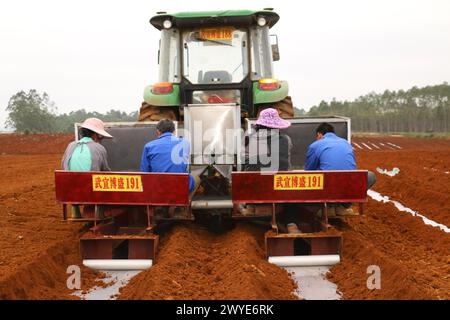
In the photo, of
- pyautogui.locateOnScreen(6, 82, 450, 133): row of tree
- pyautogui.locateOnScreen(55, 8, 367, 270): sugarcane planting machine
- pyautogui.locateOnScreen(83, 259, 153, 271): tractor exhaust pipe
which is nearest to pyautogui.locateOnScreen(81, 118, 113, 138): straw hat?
pyautogui.locateOnScreen(55, 8, 367, 270): sugarcane planting machine

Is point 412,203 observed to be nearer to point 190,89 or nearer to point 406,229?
point 406,229

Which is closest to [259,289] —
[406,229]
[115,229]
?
[115,229]

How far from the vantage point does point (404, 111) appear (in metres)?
76.8

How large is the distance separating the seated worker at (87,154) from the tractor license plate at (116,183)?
1.48 ft

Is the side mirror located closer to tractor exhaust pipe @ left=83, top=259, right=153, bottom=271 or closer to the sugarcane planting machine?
the sugarcane planting machine

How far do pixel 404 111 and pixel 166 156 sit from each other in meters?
75.7

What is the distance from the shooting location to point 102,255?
545 cm

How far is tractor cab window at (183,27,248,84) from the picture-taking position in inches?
310

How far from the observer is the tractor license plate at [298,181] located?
5.43 meters

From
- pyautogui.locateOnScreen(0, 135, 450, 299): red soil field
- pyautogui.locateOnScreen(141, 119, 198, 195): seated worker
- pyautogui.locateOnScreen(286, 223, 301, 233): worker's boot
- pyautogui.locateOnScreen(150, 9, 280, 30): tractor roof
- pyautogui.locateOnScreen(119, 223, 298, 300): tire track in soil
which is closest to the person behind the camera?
pyautogui.locateOnScreen(119, 223, 298, 300): tire track in soil

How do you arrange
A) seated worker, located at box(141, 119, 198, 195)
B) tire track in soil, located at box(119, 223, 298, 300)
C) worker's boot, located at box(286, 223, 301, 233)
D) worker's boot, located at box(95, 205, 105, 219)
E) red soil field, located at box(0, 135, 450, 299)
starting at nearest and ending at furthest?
tire track in soil, located at box(119, 223, 298, 300), red soil field, located at box(0, 135, 450, 299), worker's boot, located at box(95, 205, 105, 219), worker's boot, located at box(286, 223, 301, 233), seated worker, located at box(141, 119, 198, 195)

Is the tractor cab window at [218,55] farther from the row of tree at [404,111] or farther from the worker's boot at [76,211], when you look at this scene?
the row of tree at [404,111]

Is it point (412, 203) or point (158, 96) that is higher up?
point (158, 96)
